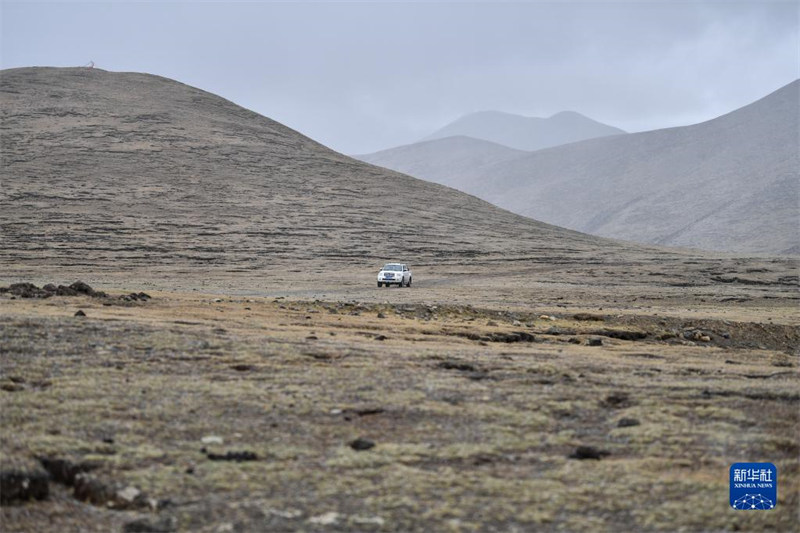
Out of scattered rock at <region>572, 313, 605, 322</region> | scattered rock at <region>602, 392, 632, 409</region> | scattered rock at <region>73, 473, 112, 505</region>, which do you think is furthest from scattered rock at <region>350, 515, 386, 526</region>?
scattered rock at <region>572, 313, 605, 322</region>

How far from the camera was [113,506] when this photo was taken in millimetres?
7805

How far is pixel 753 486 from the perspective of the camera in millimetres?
8305

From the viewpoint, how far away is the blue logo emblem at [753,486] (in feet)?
26.4

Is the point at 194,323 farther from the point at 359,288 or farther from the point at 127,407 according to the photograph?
the point at 359,288

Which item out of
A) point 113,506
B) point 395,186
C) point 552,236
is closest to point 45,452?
point 113,506

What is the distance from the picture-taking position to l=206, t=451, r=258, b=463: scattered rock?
8.83 metres

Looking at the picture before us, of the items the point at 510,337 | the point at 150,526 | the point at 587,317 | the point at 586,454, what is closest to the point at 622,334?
the point at 510,337

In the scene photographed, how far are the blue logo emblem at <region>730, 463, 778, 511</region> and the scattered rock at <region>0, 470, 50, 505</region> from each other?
6796 millimetres

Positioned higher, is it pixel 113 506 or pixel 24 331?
pixel 24 331

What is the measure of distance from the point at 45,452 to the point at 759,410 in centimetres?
904

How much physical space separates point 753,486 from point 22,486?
23.9ft

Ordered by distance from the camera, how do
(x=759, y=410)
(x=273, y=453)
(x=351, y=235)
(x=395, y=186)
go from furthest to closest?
(x=395, y=186), (x=351, y=235), (x=759, y=410), (x=273, y=453)

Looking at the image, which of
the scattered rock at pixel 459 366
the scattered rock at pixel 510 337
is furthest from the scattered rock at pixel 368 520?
the scattered rock at pixel 510 337

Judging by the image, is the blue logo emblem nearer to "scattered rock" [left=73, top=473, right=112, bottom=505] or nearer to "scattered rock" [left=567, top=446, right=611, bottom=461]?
"scattered rock" [left=567, top=446, right=611, bottom=461]
